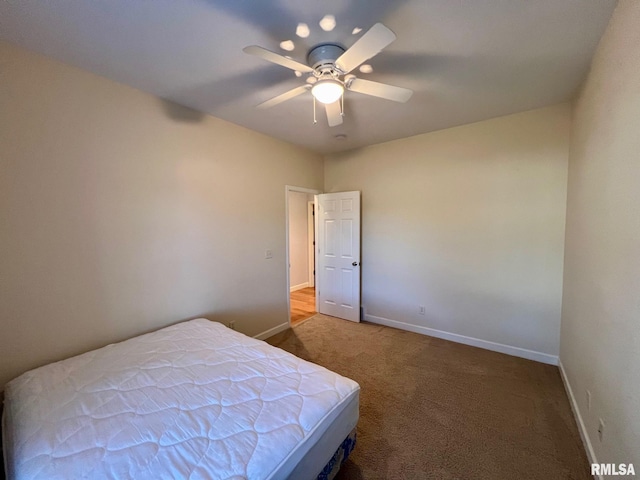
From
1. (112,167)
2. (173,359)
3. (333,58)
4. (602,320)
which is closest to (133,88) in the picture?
(112,167)

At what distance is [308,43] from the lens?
162 centimetres

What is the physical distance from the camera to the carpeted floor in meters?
1.57

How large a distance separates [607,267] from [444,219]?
5.98 ft

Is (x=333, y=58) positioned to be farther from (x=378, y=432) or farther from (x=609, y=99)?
(x=378, y=432)

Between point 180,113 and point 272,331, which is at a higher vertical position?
point 180,113

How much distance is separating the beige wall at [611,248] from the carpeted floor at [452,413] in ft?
0.80

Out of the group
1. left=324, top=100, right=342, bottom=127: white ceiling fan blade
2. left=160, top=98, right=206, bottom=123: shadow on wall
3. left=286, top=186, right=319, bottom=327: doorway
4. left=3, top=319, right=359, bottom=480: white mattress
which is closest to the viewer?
left=3, top=319, right=359, bottom=480: white mattress

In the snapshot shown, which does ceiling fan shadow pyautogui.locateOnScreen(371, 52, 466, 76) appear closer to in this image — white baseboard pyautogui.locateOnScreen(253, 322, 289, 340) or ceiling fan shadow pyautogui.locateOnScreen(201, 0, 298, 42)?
ceiling fan shadow pyautogui.locateOnScreen(201, 0, 298, 42)

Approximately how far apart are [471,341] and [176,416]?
3154mm

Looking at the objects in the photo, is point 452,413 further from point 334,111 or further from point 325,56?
point 325,56

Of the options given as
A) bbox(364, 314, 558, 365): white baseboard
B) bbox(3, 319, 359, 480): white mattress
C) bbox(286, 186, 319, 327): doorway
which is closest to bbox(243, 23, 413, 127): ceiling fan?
bbox(3, 319, 359, 480): white mattress

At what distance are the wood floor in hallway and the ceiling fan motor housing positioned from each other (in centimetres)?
321

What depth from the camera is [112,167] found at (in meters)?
2.05

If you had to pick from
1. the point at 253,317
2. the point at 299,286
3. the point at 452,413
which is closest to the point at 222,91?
the point at 253,317
